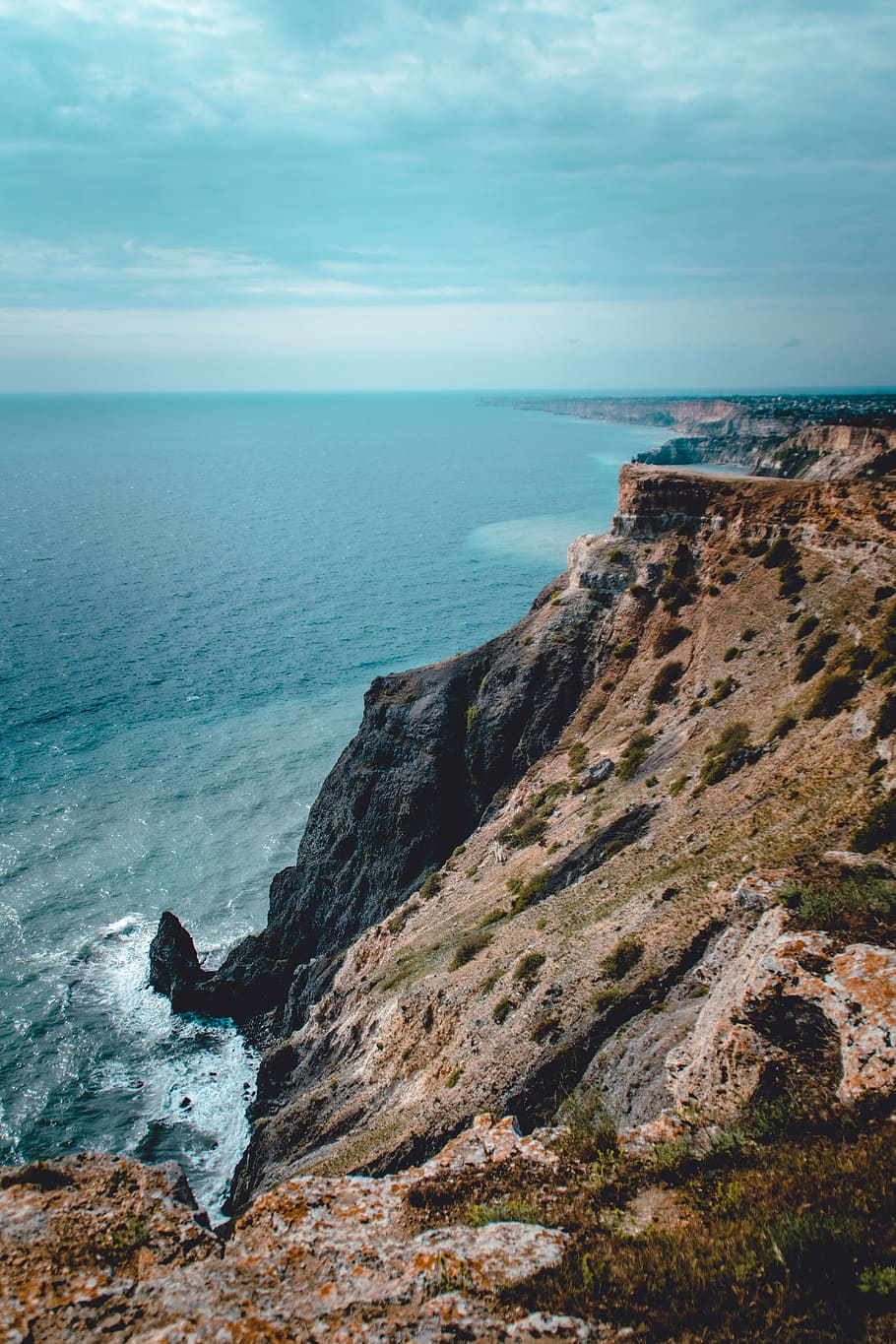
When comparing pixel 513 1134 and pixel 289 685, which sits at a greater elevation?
pixel 513 1134

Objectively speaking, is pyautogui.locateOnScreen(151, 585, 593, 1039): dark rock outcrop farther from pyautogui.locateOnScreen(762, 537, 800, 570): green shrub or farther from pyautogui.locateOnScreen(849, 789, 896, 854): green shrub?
pyautogui.locateOnScreen(849, 789, 896, 854): green shrub

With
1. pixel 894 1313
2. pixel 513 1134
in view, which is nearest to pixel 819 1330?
pixel 894 1313

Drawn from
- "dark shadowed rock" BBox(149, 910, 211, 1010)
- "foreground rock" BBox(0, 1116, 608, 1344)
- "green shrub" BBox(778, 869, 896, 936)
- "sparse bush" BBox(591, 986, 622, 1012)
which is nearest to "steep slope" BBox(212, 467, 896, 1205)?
"sparse bush" BBox(591, 986, 622, 1012)

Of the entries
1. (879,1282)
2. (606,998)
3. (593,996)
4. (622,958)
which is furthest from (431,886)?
(879,1282)

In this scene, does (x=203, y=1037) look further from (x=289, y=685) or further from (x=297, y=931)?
(x=289, y=685)

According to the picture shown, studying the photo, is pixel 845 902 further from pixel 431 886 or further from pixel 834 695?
pixel 431 886

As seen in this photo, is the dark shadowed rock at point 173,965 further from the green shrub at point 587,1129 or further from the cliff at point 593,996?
the green shrub at point 587,1129

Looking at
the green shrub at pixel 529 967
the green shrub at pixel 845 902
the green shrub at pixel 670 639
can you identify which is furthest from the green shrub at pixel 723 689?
the green shrub at pixel 845 902
